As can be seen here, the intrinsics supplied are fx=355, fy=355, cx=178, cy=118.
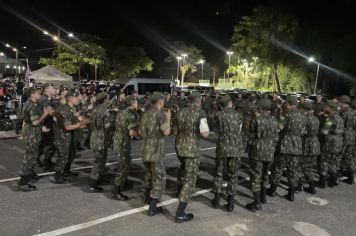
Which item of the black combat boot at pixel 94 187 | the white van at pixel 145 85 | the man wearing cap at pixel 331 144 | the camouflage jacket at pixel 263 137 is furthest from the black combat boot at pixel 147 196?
the white van at pixel 145 85

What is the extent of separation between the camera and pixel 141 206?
20.5 ft

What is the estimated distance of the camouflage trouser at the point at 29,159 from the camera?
6.77 meters

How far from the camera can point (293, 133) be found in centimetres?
689

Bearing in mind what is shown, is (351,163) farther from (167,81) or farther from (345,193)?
(167,81)

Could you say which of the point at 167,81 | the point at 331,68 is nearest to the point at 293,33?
the point at 331,68

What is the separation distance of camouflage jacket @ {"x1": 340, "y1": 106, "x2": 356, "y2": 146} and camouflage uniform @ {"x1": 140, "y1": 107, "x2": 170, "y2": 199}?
4759mm

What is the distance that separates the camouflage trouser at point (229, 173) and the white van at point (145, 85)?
15.6 meters

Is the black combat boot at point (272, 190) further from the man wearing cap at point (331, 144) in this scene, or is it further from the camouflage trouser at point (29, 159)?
the camouflage trouser at point (29, 159)

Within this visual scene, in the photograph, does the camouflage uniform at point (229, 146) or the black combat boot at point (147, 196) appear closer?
the camouflage uniform at point (229, 146)

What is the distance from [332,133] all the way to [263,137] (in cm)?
231

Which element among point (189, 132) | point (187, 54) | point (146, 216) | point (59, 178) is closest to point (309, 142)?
point (189, 132)

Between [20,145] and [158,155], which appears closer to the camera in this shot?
[158,155]

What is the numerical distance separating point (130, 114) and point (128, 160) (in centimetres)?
84

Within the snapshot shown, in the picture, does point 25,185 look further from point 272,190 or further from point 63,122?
point 272,190
